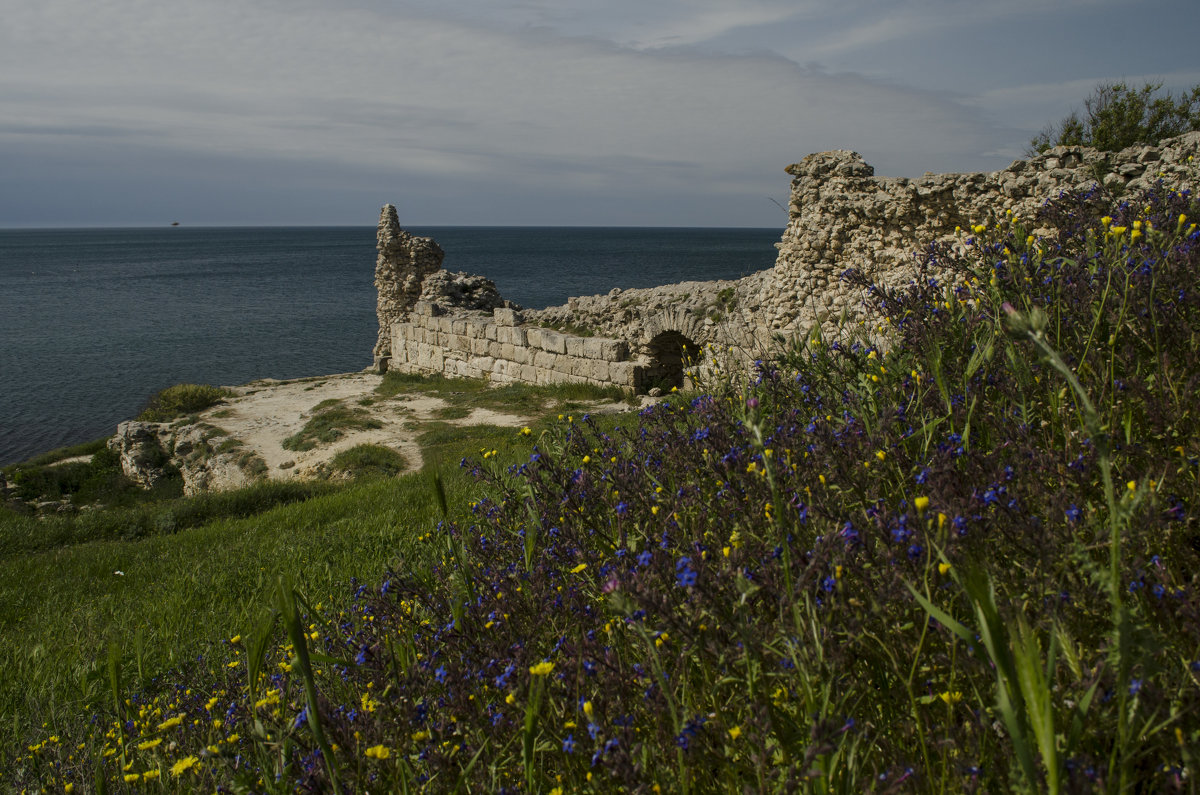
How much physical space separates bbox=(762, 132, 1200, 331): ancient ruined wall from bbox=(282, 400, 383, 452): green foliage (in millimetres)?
8763

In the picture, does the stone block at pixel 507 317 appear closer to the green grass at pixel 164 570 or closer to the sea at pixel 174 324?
the green grass at pixel 164 570

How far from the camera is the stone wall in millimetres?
8523

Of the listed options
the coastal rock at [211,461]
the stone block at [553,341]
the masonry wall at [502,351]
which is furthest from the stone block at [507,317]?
the coastal rock at [211,461]

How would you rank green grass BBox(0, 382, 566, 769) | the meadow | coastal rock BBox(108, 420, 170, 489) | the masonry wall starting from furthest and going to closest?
the masonry wall
coastal rock BBox(108, 420, 170, 489)
green grass BBox(0, 382, 566, 769)
the meadow

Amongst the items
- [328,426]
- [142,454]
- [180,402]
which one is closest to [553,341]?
[328,426]

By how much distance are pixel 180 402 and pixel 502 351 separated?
9090 mm

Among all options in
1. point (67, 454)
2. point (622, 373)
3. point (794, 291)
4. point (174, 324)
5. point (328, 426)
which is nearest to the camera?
point (794, 291)

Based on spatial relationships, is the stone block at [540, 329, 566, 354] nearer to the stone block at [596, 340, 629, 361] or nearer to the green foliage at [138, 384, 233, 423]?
the stone block at [596, 340, 629, 361]

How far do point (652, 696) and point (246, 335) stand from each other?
47.6m

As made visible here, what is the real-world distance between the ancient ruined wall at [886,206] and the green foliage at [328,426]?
8763mm

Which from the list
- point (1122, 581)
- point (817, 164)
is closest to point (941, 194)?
point (817, 164)

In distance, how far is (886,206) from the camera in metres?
10.5

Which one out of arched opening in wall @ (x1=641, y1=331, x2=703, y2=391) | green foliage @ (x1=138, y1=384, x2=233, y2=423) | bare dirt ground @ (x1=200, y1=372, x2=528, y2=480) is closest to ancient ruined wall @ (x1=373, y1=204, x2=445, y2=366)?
bare dirt ground @ (x1=200, y1=372, x2=528, y2=480)

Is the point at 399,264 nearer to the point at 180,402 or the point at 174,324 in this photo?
the point at 180,402
